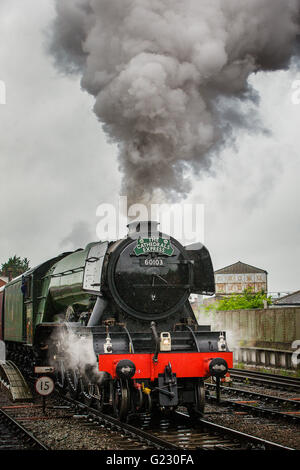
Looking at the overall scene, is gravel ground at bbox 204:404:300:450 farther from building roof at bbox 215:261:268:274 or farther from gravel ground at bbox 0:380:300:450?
building roof at bbox 215:261:268:274

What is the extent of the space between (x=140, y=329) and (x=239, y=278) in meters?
50.4

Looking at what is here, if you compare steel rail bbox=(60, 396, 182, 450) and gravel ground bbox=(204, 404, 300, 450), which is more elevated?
steel rail bbox=(60, 396, 182, 450)

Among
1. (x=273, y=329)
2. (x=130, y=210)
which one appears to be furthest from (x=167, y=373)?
(x=273, y=329)

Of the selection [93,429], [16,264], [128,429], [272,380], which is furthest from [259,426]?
[16,264]

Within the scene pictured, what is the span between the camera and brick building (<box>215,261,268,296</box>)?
57.9m

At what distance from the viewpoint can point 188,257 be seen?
995 cm

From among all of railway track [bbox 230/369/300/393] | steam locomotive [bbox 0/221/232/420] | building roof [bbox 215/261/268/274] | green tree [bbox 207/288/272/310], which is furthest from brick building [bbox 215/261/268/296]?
steam locomotive [bbox 0/221/232/420]

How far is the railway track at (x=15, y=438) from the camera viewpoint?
7.32 meters

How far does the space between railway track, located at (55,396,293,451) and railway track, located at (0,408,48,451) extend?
112 centimetres

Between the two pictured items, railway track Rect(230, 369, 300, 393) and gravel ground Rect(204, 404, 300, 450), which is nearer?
gravel ground Rect(204, 404, 300, 450)

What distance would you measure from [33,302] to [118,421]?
5.28 metres

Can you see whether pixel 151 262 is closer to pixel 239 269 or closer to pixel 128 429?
pixel 128 429

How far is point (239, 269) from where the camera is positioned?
5997cm

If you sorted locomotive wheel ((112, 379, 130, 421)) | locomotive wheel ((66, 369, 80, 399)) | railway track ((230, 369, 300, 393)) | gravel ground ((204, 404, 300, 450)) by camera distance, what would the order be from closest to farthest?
1. gravel ground ((204, 404, 300, 450))
2. locomotive wheel ((112, 379, 130, 421))
3. locomotive wheel ((66, 369, 80, 399))
4. railway track ((230, 369, 300, 393))
